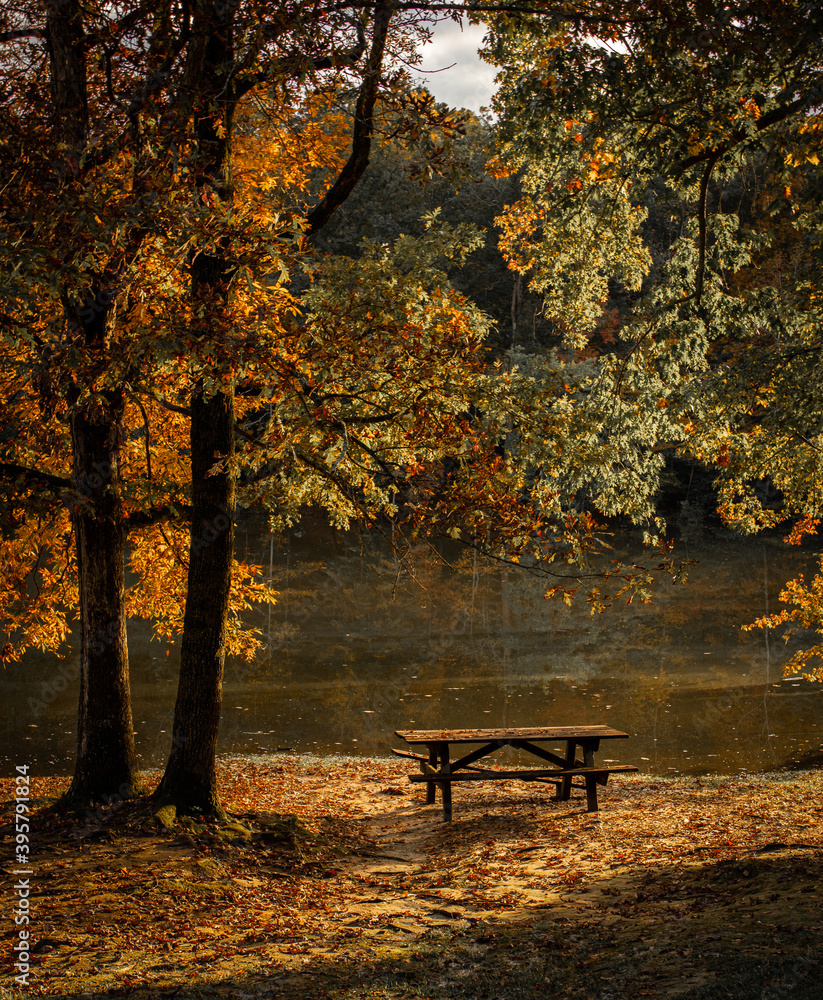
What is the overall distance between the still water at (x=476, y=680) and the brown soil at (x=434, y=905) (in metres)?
2.37

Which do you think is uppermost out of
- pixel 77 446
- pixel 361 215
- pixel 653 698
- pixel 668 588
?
pixel 361 215

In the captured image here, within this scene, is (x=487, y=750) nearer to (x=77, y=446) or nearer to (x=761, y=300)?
(x=77, y=446)

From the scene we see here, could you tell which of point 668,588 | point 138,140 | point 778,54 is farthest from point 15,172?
point 668,588

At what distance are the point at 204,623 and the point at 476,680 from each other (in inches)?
408

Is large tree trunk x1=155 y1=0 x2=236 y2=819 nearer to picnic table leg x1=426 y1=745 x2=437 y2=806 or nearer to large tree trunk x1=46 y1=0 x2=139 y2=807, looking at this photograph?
large tree trunk x1=46 y1=0 x2=139 y2=807

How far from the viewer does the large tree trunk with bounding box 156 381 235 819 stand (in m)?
6.52

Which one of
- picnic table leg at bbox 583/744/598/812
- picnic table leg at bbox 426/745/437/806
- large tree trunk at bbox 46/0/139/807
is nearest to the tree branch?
large tree trunk at bbox 46/0/139/807

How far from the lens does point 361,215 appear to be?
121 ft

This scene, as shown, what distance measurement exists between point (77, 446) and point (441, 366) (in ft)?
10.4

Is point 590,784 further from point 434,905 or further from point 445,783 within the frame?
point 434,905

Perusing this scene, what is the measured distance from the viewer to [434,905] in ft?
17.6

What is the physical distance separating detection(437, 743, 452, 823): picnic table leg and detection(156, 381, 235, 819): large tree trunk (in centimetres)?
214

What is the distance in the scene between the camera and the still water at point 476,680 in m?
12.6

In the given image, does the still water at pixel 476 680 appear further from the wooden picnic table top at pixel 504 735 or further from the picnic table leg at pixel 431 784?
the picnic table leg at pixel 431 784
